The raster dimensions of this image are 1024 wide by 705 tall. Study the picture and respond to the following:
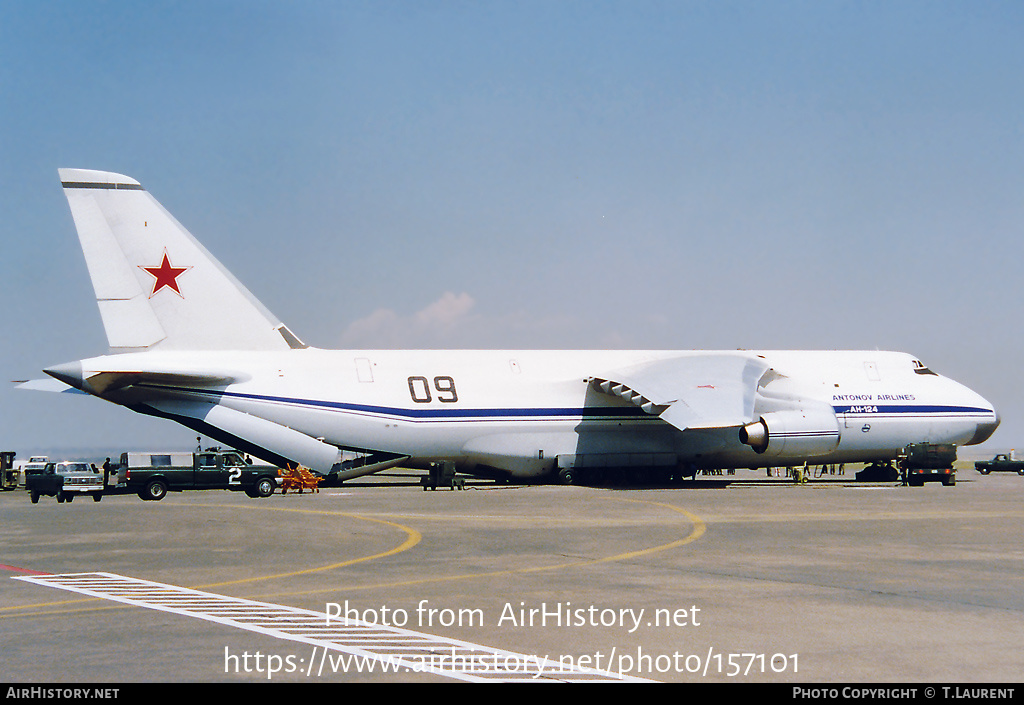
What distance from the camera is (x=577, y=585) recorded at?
12.7m

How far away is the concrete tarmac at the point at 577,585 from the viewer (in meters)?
8.45

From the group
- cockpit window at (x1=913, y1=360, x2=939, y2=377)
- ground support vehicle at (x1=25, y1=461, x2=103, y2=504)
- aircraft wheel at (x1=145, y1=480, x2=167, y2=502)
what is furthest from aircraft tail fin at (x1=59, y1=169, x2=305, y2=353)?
cockpit window at (x1=913, y1=360, x2=939, y2=377)

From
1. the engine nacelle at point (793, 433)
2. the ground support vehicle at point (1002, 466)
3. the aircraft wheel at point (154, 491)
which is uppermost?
the engine nacelle at point (793, 433)

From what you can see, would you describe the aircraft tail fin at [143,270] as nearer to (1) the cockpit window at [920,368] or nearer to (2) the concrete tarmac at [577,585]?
(2) the concrete tarmac at [577,585]

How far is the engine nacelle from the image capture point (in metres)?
36.7

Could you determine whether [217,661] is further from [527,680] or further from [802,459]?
[802,459]

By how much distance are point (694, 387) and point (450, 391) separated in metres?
8.86

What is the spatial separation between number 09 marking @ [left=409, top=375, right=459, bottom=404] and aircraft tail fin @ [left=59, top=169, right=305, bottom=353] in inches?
257

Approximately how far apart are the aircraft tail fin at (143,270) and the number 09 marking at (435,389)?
6518mm

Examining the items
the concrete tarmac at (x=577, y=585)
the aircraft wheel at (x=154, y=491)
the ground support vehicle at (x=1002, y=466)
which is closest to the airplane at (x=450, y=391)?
the aircraft wheel at (x=154, y=491)

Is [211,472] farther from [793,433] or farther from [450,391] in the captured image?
[793,433]

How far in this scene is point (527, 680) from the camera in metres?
7.77

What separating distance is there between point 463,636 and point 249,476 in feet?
86.5

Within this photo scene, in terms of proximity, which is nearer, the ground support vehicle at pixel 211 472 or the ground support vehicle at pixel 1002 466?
the ground support vehicle at pixel 211 472
